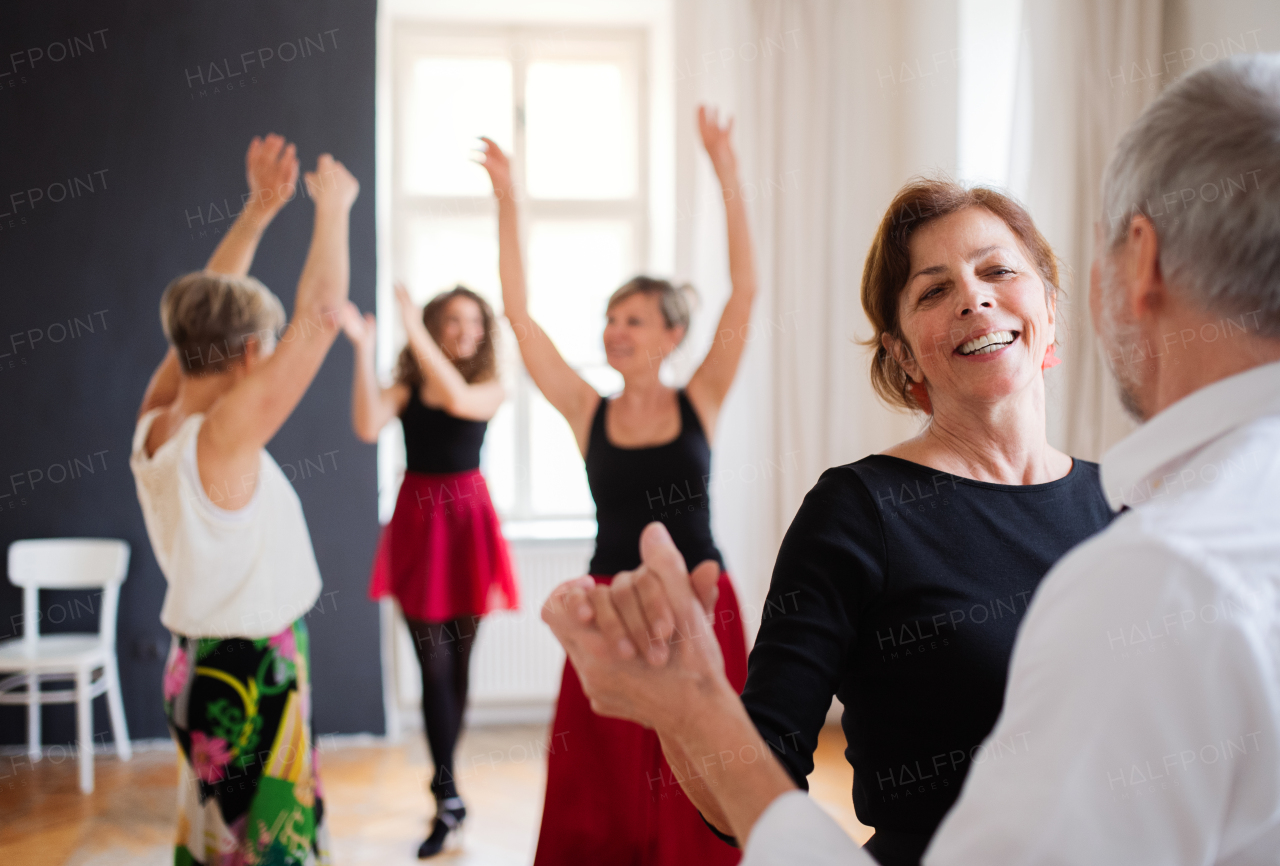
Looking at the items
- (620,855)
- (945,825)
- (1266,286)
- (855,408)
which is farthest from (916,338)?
(855,408)

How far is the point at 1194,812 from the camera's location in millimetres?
454

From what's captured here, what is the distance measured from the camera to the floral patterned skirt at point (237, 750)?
189 cm

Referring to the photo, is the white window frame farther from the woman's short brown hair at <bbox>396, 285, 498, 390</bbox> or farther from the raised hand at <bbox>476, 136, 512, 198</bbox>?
the raised hand at <bbox>476, 136, 512, 198</bbox>

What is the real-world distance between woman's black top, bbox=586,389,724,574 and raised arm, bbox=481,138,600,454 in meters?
0.13

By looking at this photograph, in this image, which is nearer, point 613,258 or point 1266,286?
point 1266,286

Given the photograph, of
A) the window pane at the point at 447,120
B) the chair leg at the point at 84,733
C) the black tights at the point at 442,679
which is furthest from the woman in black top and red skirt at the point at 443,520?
the window pane at the point at 447,120

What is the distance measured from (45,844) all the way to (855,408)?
339 cm

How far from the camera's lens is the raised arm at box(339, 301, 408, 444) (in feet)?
10.4

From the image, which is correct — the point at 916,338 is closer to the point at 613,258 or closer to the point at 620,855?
the point at 620,855

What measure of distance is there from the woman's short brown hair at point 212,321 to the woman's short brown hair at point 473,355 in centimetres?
116

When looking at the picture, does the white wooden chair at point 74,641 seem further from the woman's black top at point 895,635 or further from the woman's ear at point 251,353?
the woman's black top at point 895,635

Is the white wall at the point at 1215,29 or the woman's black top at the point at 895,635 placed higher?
the white wall at the point at 1215,29

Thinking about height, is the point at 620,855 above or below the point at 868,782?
below

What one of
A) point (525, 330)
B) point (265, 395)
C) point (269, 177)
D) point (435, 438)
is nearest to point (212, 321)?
point (265, 395)
